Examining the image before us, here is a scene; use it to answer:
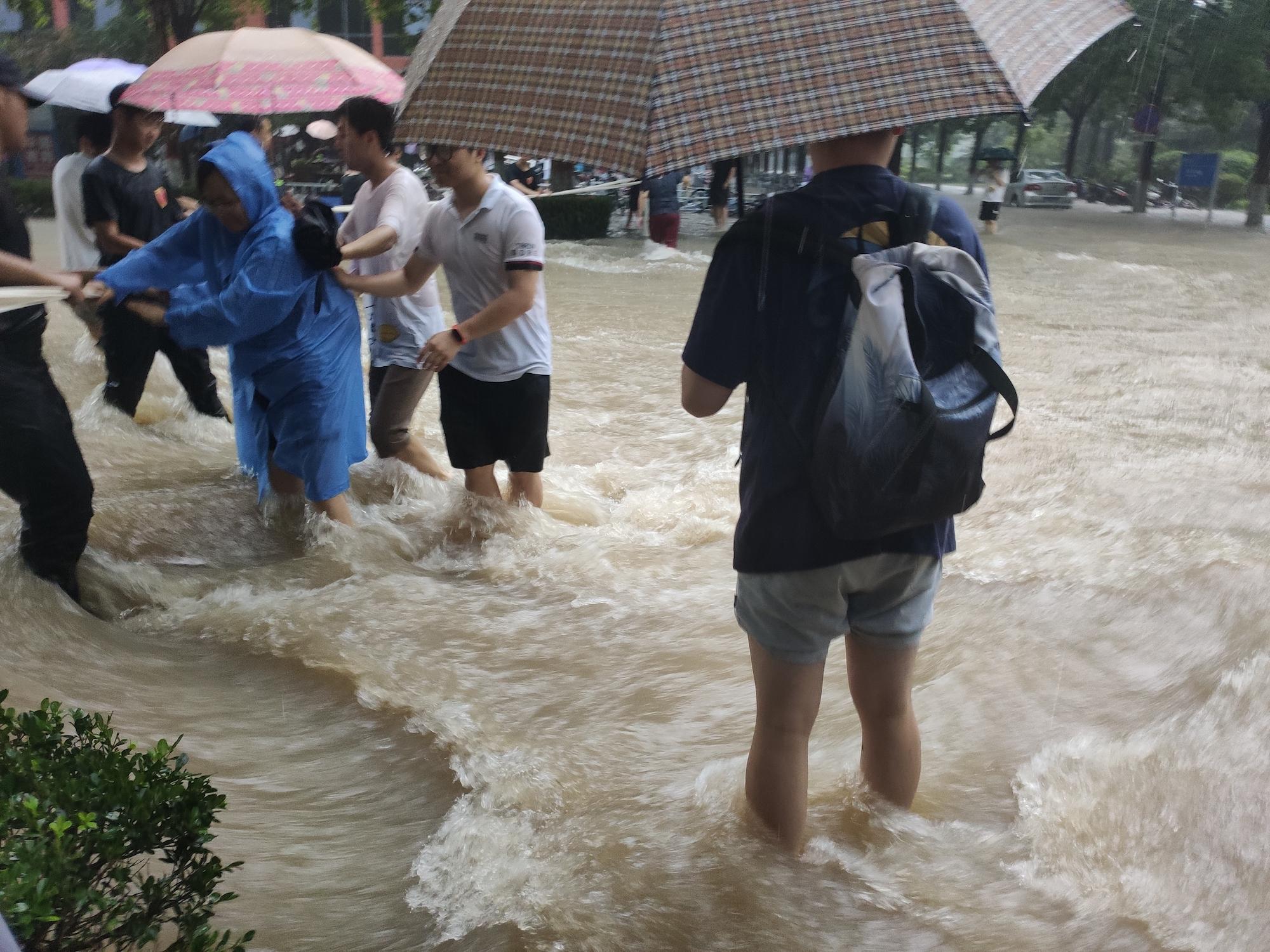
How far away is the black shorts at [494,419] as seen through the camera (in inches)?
178

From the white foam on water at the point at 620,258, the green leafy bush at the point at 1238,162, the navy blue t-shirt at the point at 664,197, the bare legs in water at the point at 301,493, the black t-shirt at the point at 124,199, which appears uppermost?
the green leafy bush at the point at 1238,162

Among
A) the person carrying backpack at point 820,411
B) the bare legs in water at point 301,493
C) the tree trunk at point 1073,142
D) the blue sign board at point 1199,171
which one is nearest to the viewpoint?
the person carrying backpack at point 820,411

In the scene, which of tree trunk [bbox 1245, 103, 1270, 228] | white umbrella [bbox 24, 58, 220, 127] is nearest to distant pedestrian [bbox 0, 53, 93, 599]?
white umbrella [bbox 24, 58, 220, 127]

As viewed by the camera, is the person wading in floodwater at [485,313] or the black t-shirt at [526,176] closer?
the person wading in floodwater at [485,313]

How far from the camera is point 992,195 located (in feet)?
70.8

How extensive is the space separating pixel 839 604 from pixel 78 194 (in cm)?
545

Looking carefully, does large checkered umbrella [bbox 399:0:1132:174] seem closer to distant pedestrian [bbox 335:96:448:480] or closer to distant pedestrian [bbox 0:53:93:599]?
distant pedestrian [bbox 0:53:93:599]

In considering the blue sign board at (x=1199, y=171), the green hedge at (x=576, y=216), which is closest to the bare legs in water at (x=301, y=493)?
the green hedge at (x=576, y=216)

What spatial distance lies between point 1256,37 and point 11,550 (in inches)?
1012

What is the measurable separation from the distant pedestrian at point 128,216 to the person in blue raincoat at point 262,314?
1.40 metres

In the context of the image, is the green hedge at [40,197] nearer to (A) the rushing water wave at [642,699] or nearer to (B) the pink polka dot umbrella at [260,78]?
(B) the pink polka dot umbrella at [260,78]

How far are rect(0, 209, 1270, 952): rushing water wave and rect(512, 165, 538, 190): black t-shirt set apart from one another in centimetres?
966

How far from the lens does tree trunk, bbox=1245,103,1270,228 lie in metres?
26.6

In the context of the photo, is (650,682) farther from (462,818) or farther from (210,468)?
(210,468)
